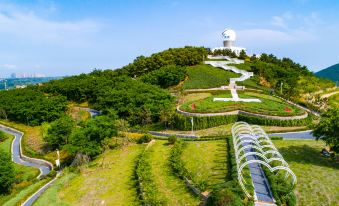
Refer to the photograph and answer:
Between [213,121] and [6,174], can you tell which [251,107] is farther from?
[6,174]

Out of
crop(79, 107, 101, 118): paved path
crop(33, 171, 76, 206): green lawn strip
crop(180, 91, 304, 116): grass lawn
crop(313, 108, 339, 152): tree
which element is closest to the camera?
crop(33, 171, 76, 206): green lawn strip

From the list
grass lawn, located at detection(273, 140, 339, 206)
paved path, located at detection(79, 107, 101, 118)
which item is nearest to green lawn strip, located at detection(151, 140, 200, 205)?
grass lawn, located at detection(273, 140, 339, 206)

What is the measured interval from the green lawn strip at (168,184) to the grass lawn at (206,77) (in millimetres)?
43506

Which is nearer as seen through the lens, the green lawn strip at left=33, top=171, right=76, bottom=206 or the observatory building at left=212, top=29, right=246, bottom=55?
the green lawn strip at left=33, top=171, right=76, bottom=206

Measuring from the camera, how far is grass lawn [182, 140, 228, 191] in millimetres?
33594

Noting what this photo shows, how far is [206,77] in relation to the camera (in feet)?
302

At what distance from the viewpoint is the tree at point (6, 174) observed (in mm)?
38906

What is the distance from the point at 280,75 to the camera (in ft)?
302

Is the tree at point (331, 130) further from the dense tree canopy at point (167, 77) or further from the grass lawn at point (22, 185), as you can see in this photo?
the dense tree canopy at point (167, 77)

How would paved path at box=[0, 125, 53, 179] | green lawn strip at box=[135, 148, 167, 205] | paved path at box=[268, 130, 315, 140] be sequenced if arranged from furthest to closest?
paved path at box=[268, 130, 315, 140] < paved path at box=[0, 125, 53, 179] < green lawn strip at box=[135, 148, 167, 205]

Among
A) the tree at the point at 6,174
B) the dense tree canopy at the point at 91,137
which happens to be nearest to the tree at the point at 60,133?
the dense tree canopy at the point at 91,137

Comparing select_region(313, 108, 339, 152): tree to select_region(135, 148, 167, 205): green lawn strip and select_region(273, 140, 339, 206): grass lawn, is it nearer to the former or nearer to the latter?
select_region(273, 140, 339, 206): grass lawn

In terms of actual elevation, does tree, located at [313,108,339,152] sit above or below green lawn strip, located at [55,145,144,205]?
above

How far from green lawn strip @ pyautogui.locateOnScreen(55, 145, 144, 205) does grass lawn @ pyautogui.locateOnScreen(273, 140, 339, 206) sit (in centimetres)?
1521
